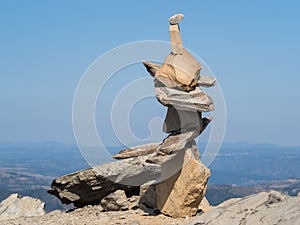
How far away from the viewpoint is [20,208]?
2222cm

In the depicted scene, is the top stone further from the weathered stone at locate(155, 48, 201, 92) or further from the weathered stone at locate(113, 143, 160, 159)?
the weathered stone at locate(113, 143, 160, 159)

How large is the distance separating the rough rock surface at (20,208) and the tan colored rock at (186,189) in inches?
272

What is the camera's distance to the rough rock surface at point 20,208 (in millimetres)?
21750

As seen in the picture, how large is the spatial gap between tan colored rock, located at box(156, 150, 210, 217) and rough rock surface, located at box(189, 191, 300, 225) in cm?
346

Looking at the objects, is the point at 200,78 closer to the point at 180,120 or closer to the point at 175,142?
the point at 180,120

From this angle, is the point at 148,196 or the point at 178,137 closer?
the point at 178,137

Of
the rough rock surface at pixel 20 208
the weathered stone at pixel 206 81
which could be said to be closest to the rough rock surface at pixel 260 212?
the weathered stone at pixel 206 81

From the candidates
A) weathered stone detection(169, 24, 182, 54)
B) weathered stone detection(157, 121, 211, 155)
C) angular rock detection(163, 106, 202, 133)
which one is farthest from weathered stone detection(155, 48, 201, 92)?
weathered stone detection(157, 121, 211, 155)

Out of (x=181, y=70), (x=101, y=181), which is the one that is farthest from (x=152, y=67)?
(x=101, y=181)

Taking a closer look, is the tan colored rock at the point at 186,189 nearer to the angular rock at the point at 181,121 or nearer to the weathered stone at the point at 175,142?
the weathered stone at the point at 175,142

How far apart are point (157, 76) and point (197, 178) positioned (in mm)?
3201

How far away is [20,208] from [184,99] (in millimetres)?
9491

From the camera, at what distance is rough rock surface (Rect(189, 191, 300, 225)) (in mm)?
11891

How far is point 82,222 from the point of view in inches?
682
